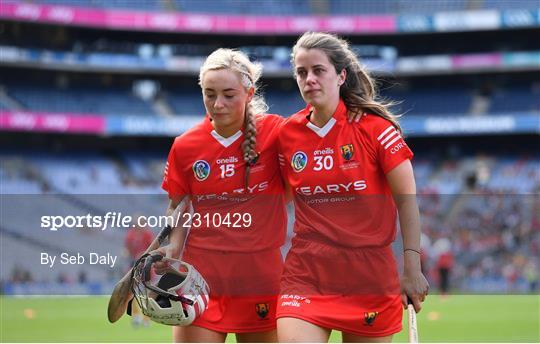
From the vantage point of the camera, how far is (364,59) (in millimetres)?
35531

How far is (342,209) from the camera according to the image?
14.2 ft

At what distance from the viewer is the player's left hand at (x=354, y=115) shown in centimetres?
436

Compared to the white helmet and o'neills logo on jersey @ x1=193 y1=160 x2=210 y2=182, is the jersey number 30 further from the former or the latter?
the white helmet

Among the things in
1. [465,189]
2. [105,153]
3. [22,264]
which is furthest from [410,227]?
[105,153]

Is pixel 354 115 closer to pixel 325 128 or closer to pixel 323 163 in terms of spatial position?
pixel 325 128

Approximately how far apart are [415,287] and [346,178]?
0.63 meters

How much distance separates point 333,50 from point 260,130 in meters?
0.62

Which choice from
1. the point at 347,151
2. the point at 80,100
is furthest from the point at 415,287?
Result: the point at 80,100

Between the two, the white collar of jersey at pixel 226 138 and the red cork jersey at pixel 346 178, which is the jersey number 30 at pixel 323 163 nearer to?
the red cork jersey at pixel 346 178

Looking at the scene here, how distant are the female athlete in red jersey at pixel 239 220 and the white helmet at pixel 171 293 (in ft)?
0.36

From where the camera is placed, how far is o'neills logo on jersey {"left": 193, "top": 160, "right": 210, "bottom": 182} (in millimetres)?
4566

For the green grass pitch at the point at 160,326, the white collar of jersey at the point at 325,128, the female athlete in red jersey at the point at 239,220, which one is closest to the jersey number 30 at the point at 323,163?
the white collar of jersey at the point at 325,128

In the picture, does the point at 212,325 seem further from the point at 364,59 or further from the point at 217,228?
the point at 364,59

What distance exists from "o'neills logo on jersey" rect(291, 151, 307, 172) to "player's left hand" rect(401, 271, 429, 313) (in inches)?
29.4
